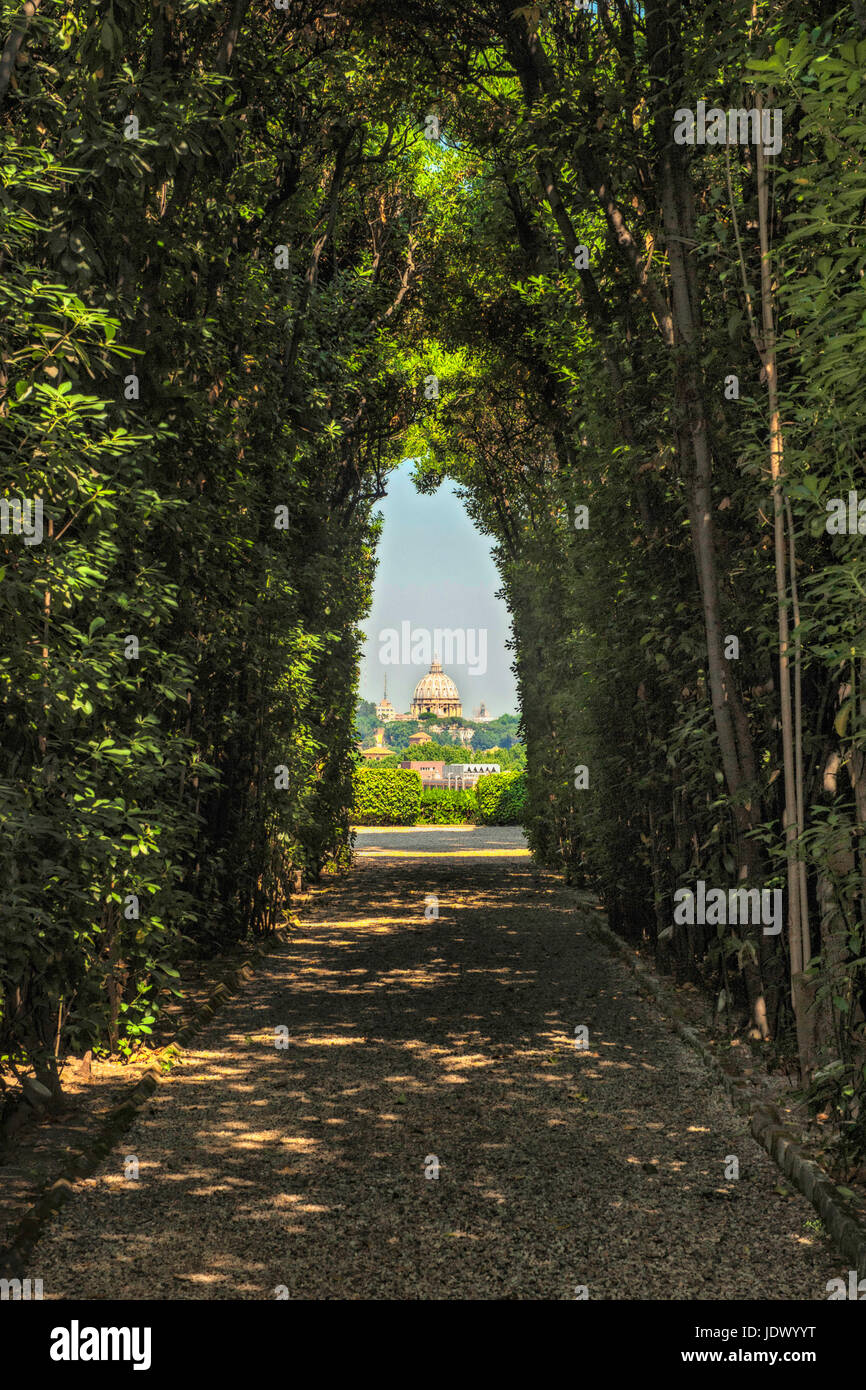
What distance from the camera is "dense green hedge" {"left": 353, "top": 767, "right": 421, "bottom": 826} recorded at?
34000 mm

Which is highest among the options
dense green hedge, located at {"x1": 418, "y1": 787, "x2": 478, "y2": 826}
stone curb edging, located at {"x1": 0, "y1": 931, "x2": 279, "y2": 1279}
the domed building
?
the domed building

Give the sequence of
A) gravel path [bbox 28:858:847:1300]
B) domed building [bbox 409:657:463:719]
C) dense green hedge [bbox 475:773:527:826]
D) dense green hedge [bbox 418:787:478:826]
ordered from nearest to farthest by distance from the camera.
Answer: gravel path [bbox 28:858:847:1300] < dense green hedge [bbox 475:773:527:826] < dense green hedge [bbox 418:787:478:826] < domed building [bbox 409:657:463:719]

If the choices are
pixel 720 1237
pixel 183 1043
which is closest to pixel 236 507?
pixel 183 1043

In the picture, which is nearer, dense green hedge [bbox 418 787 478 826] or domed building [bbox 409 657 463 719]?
dense green hedge [bbox 418 787 478 826]

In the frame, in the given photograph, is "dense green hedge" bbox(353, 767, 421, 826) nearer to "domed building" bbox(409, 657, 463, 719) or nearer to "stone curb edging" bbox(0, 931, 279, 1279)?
"stone curb edging" bbox(0, 931, 279, 1279)

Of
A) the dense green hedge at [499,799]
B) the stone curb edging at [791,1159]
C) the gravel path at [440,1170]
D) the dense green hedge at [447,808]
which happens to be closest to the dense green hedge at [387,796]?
the dense green hedge at [447,808]

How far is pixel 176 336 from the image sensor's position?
6.59 m

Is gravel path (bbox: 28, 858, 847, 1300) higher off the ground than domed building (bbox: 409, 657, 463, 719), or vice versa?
domed building (bbox: 409, 657, 463, 719)

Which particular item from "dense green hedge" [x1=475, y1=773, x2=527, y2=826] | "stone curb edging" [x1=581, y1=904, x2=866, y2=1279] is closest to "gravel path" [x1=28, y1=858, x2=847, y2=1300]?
"stone curb edging" [x1=581, y1=904, x2=866, y2=1279]

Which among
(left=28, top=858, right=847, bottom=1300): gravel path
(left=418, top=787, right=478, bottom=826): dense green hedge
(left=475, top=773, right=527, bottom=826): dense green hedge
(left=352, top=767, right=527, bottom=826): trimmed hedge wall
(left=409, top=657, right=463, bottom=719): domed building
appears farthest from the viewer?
(left=409, top=657, right=463, bottom=719): domed building

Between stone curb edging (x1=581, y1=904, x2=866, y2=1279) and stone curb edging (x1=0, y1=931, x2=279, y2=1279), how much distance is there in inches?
109

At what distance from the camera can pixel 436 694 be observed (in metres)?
127

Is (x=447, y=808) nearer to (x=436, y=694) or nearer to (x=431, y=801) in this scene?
(x=431, y=801)

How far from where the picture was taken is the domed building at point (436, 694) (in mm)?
127188
